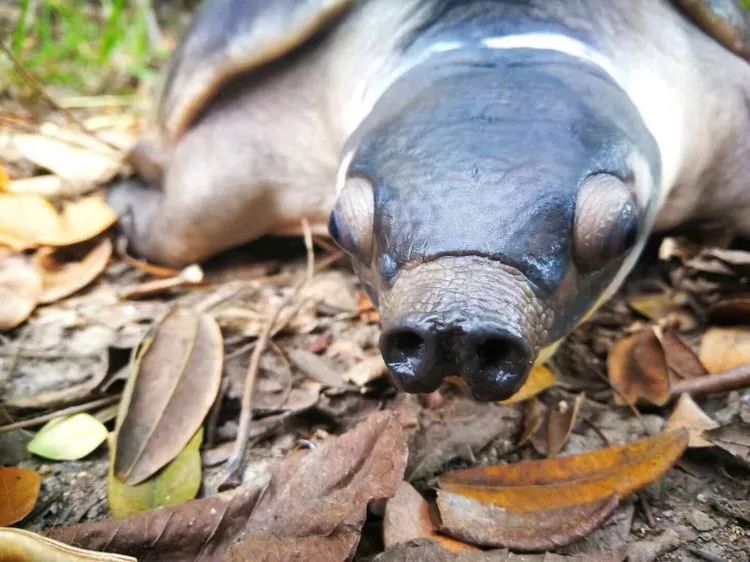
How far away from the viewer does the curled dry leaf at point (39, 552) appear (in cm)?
97

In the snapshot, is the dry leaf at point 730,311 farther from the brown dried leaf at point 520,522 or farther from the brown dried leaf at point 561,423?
the brown dried leaf at point 520,522

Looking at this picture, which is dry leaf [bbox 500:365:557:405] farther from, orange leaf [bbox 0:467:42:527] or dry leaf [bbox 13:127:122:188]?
dry leaf [bbox 13:127:122:188]

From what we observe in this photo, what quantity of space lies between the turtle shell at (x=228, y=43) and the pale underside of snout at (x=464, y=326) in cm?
107

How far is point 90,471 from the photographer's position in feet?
4.38

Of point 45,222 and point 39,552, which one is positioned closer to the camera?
point 39,552

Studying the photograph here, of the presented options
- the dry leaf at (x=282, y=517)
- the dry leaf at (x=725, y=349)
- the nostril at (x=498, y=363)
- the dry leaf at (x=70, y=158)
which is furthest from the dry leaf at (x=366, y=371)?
the dry leaf at (x=70, y=158)

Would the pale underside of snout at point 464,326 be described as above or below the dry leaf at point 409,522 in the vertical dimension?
above

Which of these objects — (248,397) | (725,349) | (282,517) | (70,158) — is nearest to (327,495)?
(282,517)

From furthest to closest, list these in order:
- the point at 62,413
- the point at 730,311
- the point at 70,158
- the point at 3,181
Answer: the point at 70,158 < the point at 3,181 < the point at 730,311 < the point at 62,413

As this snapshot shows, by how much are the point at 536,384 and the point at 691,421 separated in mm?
282

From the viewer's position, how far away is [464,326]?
1045 millimetres

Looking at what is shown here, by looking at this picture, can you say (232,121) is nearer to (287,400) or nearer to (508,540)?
(287,400)

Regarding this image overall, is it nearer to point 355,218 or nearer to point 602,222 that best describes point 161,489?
point 355,218

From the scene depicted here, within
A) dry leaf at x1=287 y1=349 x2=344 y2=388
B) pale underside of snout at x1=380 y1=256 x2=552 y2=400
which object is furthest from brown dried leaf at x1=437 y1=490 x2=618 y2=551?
dry leaf at x1=287 y1=349 x2=344 y2=388
